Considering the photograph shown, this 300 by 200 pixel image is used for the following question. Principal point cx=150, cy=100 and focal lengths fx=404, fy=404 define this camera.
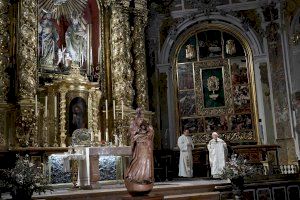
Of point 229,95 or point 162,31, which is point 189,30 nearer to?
point 162,31

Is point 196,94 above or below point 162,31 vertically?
below

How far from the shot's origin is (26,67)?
435 inches

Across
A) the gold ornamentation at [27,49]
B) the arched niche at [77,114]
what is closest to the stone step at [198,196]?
the arched niche at [77,114]

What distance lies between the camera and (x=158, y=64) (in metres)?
15.2

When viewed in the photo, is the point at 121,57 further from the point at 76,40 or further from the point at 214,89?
the point at 214,89

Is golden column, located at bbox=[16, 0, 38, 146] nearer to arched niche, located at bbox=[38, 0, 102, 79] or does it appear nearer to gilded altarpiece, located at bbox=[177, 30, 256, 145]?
arched niche, located at bbox=[38, 0, 102, 79]

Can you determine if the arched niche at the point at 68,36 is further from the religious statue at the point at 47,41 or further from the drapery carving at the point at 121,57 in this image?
the drapery carving at the point at 121,57

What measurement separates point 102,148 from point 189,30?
7.17 metres

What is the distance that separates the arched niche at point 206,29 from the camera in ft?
47.8

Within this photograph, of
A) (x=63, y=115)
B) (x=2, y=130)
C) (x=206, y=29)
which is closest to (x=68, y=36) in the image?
(x=63, y=115)

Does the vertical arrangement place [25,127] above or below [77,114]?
below

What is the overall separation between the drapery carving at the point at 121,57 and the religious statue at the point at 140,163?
229 inches

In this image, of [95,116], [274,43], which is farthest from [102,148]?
[274,43]

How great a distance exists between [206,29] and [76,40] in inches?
201
